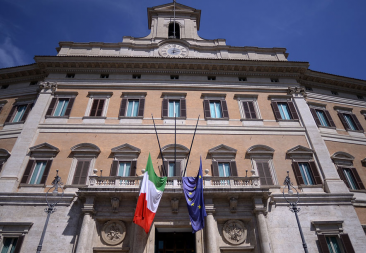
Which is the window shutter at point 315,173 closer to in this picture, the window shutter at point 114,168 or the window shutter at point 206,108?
the window shutter at point 206,108

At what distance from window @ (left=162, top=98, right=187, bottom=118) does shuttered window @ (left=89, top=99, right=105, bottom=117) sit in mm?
3864

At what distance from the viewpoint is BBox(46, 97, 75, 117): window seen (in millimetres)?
16406

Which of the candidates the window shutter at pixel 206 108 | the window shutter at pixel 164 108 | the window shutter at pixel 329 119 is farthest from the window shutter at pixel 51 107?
the window shutter at pixel 329 119

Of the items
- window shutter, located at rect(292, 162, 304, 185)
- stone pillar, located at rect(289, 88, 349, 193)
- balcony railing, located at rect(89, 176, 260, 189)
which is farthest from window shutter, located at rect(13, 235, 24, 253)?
stone pillar, located at rect(289, 88, 349, 193)

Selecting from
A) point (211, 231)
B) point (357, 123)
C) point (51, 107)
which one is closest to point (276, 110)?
point (357, 123)

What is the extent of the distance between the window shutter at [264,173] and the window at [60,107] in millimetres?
11615

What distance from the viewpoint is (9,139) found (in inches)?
607

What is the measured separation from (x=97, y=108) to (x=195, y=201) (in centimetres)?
894

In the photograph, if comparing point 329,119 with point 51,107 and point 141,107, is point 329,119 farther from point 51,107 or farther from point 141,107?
point 51,107

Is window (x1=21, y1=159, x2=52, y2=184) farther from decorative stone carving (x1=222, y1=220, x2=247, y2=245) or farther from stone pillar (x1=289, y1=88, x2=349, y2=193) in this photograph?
stone pillar (x1=289, y1=88, x2=349, y2=193)

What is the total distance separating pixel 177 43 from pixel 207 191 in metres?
12.6

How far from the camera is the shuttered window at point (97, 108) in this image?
16.4 m

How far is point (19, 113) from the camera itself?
17062 millimetres

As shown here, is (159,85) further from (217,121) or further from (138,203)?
(138,203)
